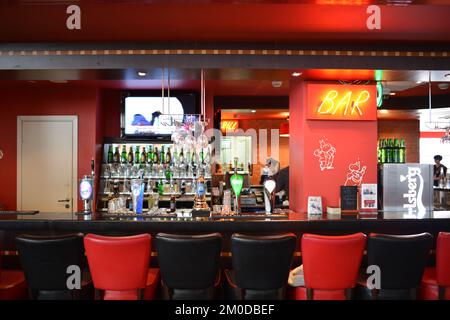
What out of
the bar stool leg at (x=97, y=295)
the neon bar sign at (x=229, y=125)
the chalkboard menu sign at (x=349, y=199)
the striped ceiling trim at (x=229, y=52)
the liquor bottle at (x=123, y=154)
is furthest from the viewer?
the neon bar sign at (x=229, y=125)

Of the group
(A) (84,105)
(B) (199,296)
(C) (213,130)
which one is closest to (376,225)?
(B) (199,296)

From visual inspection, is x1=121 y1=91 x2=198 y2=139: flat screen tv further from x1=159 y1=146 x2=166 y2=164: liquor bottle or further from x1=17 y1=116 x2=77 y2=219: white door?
x1=17 y1=116 x2=77 y2=219: white door

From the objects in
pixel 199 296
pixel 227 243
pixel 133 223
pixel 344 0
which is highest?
pixel 344 0

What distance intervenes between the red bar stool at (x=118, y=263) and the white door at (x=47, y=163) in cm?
420

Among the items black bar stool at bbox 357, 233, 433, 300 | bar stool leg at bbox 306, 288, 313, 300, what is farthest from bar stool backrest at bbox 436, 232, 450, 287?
bar stool leg at bbox 306, 288, 313, 300

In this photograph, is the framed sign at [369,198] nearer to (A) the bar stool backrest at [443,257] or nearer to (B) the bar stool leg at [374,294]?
(A) the bar stool backrest at [443,257]

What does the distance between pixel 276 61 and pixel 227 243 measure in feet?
6.01

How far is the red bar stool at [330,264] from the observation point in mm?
2697

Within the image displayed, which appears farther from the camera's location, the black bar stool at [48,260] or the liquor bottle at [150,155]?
the liquor bottle at [150,155]

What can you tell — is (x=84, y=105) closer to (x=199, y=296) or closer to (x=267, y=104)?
(x=267, y=104)

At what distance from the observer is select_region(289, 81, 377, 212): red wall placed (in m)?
4.55

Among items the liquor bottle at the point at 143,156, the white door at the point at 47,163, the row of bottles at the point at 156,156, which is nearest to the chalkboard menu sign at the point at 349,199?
the row of bottles at the point at 156,156

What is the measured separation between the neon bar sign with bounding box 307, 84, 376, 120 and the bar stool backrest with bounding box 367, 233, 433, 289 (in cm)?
201

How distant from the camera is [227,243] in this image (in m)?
3.49
